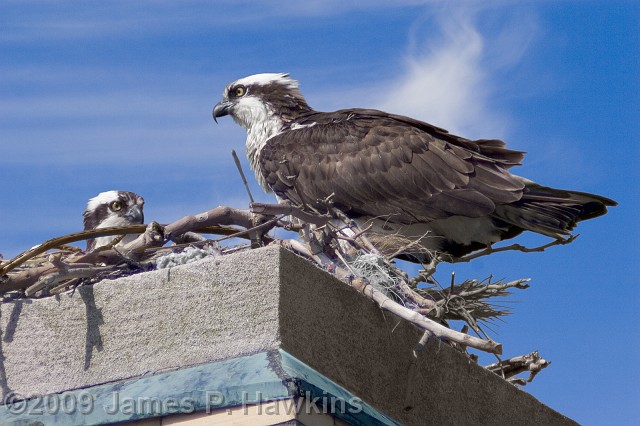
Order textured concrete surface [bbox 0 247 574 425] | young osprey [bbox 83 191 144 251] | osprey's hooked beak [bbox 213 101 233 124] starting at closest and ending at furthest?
textured concrete surface [bbox 0 247 574 425]
young osprey [bbox 83 191 144 251]
osprey's hooked beak [bbox 213 101 233 124]

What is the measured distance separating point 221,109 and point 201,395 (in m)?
6.04

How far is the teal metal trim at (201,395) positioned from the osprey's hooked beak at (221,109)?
556cm

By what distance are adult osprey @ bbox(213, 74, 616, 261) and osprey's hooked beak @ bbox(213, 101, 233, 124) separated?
1.08 metres

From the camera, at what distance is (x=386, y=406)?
5.43m

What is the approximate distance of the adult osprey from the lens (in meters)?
8.91

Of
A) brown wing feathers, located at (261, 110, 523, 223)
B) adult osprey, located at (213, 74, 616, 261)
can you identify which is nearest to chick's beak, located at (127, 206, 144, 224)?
adult osprey, located at (213, 74, 616, 261)

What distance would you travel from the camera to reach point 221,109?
10555 mm

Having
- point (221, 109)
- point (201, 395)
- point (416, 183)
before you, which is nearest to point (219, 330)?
point (201, 395)

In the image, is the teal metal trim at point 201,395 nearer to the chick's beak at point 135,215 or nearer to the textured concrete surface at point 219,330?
the textured concrete surface at point 219,330

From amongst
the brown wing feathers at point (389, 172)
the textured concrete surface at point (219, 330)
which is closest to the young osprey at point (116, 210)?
the brown wing feathers at point (389, 172)

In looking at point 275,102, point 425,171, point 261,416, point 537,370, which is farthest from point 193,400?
point 275,102

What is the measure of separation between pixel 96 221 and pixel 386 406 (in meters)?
5.00

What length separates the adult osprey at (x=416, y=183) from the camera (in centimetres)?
891

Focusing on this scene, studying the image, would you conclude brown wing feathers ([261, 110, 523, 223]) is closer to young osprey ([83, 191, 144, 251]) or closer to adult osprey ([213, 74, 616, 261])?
adult osprey ([213, 74, 616, 261])
